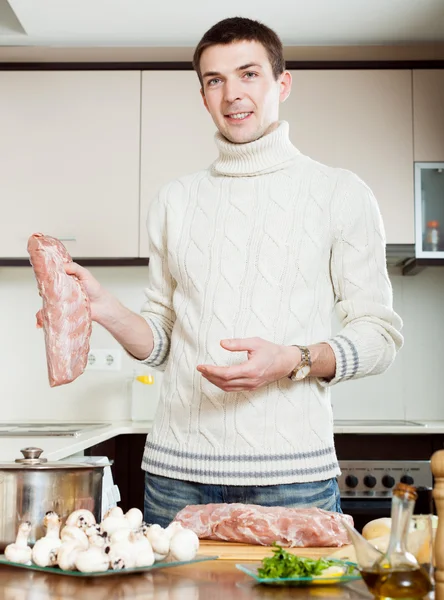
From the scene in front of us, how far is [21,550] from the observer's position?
87 cm

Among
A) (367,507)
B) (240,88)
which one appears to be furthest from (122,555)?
(367,507)

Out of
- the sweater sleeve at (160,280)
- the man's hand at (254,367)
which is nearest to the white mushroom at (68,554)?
the man's hand at (254,367)

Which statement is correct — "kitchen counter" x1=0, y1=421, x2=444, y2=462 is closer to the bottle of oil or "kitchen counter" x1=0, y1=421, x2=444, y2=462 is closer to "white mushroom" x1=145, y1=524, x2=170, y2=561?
"white mushroom" x1=145, y1=524, x2=170, y2=561

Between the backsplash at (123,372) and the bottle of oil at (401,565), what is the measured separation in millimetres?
2579

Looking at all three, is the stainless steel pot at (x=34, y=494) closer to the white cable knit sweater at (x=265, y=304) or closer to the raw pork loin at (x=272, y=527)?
the raw pork loin at (x=272, y=527)

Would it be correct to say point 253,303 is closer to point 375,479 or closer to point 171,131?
point 375,479

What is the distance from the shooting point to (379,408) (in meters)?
3.29

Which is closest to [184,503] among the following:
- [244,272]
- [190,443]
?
[190,443]

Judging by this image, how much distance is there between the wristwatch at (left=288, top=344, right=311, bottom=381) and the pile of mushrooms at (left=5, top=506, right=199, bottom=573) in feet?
1.59

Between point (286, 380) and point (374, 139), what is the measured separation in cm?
188

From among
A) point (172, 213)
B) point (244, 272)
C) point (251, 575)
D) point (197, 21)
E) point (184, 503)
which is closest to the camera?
point (251, 575)

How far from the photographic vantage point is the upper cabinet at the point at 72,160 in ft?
10.1

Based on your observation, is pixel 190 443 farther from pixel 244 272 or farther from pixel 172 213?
pixel 172 213

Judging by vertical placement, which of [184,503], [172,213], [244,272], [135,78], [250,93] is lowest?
[184,503]
